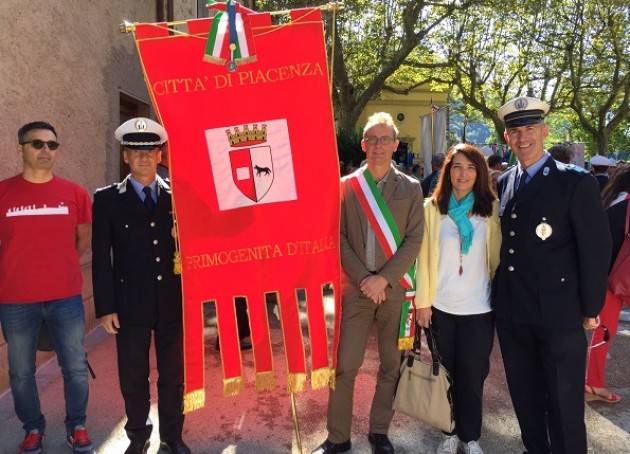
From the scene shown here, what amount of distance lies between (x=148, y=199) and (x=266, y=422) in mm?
1777

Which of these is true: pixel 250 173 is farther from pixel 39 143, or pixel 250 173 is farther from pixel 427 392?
pixel 427 392

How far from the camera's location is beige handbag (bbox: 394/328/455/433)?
2.96m

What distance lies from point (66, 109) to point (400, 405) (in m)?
4.29

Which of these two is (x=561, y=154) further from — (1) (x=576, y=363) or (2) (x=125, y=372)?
(2) (x=125, y=372)

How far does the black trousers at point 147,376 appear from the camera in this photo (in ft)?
9.80

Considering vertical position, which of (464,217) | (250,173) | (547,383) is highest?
(250,173)

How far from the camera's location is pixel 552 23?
699 inches

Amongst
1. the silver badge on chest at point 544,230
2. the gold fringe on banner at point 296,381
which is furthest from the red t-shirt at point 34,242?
the silver badge on chest at point 544,230

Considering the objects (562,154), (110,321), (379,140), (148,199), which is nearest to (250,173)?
(148,199)

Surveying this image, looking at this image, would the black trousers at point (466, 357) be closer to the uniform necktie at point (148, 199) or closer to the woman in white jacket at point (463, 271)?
the woman in white jacket at point (463, 271)

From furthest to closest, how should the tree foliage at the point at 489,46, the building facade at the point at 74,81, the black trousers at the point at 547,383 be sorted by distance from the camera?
the tree foliage at the point at 489,46 < the building facade at the point at 74,81 < the black trousers at the point at 547,383

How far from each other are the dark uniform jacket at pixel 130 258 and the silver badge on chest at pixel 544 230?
2.08 m

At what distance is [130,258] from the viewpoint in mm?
2939

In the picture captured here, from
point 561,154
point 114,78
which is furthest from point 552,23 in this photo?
point 114,78
